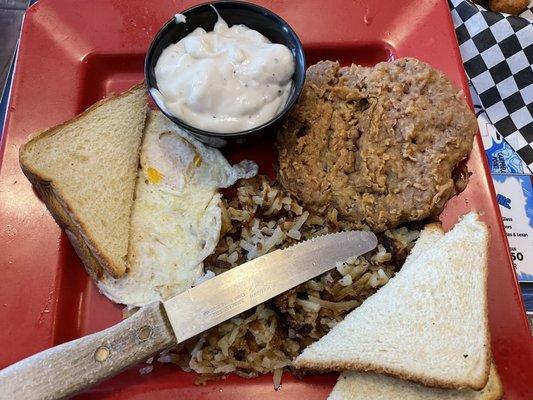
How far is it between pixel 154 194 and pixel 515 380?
2088mm

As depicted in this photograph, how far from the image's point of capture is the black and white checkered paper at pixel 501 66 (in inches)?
139

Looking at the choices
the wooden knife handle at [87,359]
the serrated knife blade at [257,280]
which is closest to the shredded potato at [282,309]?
the serrated knife blade at [257,280]

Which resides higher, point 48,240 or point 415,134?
point 48,240

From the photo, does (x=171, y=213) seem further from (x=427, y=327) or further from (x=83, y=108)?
(x=427, y=327)

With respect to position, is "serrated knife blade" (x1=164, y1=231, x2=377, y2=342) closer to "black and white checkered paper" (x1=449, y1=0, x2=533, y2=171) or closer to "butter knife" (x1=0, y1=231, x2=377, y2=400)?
"butter knife" (x1=0, y1=231, x2=377, y2=400)

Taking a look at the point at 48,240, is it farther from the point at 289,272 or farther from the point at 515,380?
the point at 515,380

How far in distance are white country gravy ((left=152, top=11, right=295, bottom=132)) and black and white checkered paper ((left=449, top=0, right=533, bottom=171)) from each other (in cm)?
169

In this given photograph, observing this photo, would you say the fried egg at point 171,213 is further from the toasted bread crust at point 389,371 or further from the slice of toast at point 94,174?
the toasted bread crust at point 389,371

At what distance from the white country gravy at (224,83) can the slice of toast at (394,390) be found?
1.34m

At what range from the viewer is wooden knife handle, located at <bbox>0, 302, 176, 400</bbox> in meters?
2.11

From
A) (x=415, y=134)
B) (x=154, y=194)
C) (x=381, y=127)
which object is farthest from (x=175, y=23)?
(x=415, y=134)

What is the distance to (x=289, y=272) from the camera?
2512 mm

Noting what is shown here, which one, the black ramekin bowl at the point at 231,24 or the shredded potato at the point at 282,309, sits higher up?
the black ramekin bowl at the point at 231,24

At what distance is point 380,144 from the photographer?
8.57 feet
